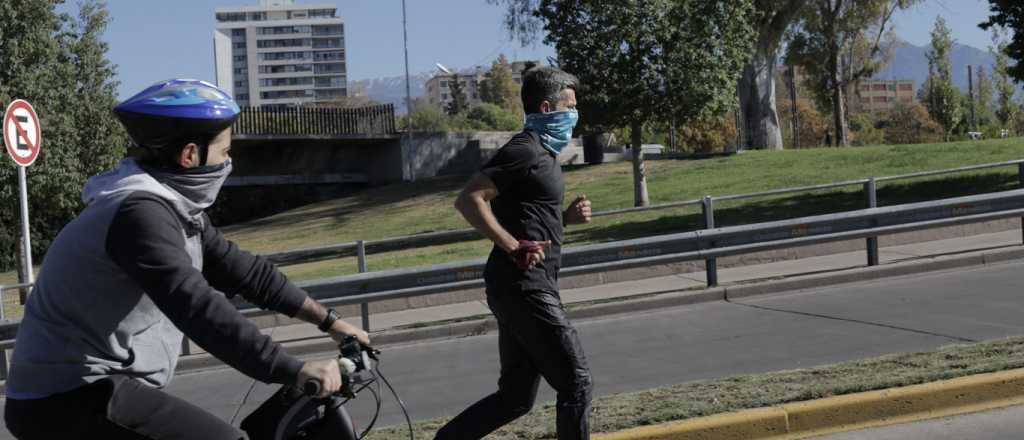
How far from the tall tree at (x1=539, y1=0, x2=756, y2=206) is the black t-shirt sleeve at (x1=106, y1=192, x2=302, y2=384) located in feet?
64.6

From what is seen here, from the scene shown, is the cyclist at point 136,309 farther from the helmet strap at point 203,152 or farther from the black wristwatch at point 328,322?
the black wristwatch at point 328,322

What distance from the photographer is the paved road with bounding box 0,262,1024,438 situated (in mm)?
8062

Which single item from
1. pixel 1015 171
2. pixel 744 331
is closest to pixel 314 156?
pixel 1015 171

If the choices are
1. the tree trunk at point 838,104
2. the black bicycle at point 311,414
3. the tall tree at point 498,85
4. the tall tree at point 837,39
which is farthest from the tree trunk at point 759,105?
the tall tree at point 498,85

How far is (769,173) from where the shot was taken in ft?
81.9

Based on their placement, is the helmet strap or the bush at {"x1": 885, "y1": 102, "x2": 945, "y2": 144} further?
the bush at {"x1": 885, "y1": 102, "x2": 945, "y2": 144}

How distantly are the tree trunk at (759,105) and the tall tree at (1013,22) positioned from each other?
44.9ft

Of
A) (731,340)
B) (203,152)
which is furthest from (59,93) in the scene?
(203,152)

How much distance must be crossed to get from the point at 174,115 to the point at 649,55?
20.2 m

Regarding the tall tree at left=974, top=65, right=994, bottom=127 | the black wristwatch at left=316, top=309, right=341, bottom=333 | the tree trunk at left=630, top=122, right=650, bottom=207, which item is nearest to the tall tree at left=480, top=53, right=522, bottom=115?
the tall tree at left=974, top=65, right=994, bottom=127

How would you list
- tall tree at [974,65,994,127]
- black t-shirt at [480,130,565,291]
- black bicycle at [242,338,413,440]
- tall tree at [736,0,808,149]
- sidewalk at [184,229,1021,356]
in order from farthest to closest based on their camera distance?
tall tree at [974,65,994,127] < tall tree at [736,0,808,149] < sidewalk at [184,229,1021,356] < black t-shirt at [480,130,565,291] < black bicycle at [242,338,413,440]

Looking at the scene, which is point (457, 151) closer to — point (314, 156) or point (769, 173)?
point (314, 156)

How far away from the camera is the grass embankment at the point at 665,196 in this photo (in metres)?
19.1

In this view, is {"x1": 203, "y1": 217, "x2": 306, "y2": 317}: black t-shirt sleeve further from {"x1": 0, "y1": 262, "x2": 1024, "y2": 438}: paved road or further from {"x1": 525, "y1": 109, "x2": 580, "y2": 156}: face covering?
{"x1": 0, "y1": 262, "x2": 1024, "y2": 438}: paved road
